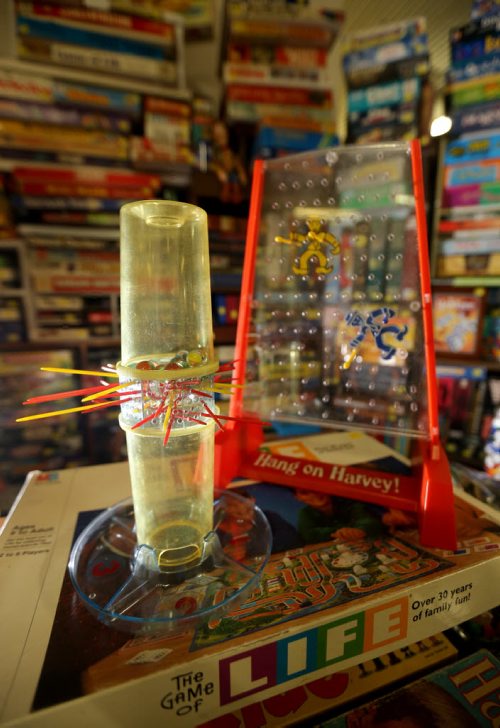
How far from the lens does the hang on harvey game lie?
542mm

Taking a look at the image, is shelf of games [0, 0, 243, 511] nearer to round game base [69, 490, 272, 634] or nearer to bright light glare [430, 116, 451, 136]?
bright light glare [430, 116, 451, 136]

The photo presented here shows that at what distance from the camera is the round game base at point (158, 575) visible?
368 mm

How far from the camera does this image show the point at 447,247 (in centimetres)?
125

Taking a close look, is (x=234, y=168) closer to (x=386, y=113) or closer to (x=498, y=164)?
(x=386, y=113)

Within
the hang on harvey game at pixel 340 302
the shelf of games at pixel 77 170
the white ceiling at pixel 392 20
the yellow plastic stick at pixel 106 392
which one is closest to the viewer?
the yellow plastic stick at pixel 106 392

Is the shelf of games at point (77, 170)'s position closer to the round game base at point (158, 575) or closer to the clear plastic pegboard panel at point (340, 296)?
the clear plastic pegboard panel at point (340, 296)

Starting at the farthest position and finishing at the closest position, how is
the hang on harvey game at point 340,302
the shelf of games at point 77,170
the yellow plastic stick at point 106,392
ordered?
the shelf of games at point 77,170
the hang on harvey game at point 340,302
the yellow plastic stick at point 106,392

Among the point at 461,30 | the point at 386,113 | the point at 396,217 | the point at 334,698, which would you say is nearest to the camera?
the point at 334,698

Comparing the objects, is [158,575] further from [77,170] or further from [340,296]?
[77,170]

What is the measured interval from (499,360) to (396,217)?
978mm

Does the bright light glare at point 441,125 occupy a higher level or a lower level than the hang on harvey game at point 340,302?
higher

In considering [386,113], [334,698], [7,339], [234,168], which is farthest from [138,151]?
[334,698]

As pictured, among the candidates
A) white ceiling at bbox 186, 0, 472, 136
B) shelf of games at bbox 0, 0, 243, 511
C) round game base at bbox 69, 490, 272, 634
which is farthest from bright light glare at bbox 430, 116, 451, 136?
round game base at bbox 69, 490, 272, 634

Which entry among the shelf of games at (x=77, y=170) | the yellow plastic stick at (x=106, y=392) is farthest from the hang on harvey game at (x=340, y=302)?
the shelf of games at (x=77, y=170)
